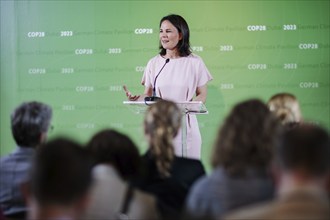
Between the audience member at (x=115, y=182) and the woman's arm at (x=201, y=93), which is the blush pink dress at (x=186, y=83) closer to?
the woman's arm at (x=201, y=93)

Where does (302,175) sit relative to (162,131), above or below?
below

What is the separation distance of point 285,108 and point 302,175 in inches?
68.1

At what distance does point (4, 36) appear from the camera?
756 centimetres

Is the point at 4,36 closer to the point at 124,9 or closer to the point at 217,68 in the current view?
the point at 124,9

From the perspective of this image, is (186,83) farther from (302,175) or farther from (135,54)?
(302,175)

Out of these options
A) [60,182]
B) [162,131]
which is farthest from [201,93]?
[60,182]

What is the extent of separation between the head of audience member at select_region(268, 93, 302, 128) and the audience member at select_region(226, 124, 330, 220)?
5.18 ft

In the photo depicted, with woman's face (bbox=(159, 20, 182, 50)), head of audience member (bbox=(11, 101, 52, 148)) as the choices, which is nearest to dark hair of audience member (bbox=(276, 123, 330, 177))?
head of audience member (bbox=(11, 101, 52, 148))

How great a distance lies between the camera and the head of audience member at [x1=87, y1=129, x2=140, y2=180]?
3.03 m

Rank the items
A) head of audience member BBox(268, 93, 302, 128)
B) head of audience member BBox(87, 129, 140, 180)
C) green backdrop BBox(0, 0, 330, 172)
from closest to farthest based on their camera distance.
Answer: head of audience member BBox(87, 129, 140, 180) < head of audience member BBox(268, 93, 302, 128) < green backdrop BBox(0, 0, 330, 172)

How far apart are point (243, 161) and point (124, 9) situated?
484 cm

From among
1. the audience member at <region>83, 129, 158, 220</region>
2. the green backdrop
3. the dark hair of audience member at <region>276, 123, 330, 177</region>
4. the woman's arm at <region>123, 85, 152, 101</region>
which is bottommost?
the audience member at <region>83, 129, 158, 220</region>

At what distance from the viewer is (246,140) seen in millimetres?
2912

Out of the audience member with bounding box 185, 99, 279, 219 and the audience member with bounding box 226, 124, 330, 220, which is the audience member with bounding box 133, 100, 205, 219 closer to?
the audience member with bounding box 185, 99, 279, 219
